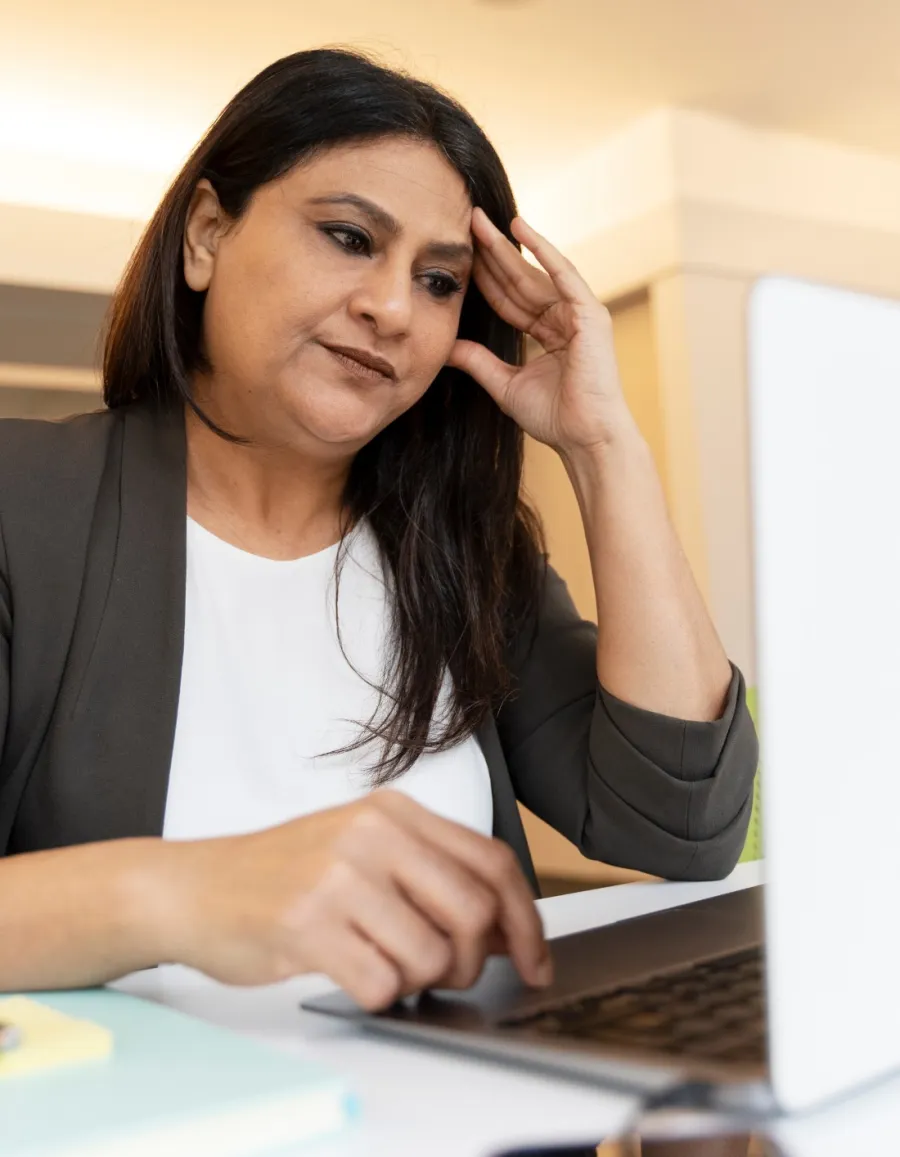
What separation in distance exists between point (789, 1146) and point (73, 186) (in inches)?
162

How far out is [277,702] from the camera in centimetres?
106

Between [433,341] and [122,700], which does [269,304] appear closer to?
[433,341]

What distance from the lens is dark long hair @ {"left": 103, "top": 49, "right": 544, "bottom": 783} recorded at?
3.60ft

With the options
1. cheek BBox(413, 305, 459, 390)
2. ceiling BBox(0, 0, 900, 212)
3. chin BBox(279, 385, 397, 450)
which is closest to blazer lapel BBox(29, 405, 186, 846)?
chin BBox(279, 385, 397, 450)

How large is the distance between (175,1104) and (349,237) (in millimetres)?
843

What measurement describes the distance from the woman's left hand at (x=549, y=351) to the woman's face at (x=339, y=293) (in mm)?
91

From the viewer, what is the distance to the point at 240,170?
1.13 metres

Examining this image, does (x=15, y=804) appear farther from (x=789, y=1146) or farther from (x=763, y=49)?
(x=763, y=49)

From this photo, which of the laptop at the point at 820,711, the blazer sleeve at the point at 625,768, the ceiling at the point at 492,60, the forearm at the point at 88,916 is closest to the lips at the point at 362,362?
the blazer sleeve at the point at 625,768

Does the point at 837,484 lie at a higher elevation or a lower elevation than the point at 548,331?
lower

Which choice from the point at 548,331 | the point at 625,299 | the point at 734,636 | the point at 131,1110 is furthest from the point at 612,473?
the point at 625,299

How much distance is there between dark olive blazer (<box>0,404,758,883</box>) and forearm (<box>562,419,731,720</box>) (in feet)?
0.08

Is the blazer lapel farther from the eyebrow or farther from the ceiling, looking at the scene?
the ceiling

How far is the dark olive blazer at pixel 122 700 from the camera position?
902mm
